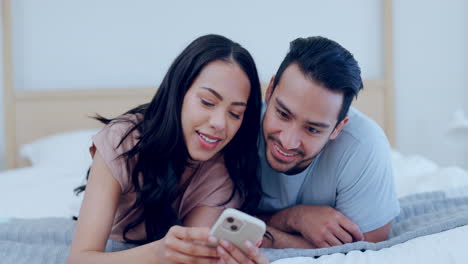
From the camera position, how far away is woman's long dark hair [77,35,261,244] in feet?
3.39

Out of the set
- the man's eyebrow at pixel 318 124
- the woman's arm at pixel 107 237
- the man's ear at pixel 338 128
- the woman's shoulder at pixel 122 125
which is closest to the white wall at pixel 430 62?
the man's ear at pixel 338 128

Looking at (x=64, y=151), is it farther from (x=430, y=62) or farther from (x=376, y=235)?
(x=430, y=62)

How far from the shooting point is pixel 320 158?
4.00 ft

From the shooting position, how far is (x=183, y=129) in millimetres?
1039

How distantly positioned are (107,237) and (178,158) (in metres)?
0.25

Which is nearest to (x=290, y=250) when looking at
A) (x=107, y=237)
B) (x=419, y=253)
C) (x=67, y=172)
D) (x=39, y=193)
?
(x=419, y=253)

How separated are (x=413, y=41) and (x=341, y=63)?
6.02 feet

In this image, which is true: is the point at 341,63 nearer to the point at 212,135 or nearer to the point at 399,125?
the point at 212,135

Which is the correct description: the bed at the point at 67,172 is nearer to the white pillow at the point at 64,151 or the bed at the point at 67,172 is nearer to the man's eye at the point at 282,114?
the white pillow at the point at 64,151

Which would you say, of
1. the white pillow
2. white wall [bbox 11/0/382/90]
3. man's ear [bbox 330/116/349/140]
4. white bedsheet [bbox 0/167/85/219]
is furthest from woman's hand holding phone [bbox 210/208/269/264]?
white wall [bbox 11/0/382/90]

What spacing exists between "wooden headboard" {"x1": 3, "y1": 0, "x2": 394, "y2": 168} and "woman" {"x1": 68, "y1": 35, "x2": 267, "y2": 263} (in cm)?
151

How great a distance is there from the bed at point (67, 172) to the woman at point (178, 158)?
0.55 feet

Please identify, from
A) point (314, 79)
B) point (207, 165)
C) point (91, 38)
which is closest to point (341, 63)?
point (314, 79)

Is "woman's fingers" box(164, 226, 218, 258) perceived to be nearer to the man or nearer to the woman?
the woman
